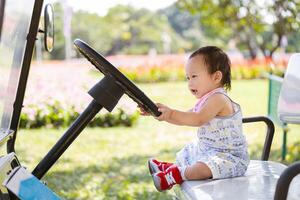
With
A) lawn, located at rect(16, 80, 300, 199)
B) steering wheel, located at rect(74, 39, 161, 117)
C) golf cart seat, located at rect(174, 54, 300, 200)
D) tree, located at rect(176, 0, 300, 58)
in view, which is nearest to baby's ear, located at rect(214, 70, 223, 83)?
golf cart seat, located at rect(174, 54, 300, 200)

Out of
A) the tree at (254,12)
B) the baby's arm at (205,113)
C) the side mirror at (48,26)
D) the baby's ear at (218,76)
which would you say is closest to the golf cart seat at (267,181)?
the baby's arm at (205,113)

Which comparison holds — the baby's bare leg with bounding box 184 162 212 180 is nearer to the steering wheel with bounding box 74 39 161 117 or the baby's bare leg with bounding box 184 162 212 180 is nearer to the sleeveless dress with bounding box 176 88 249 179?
the sleeveless dress with bounding box 176 88 249 179

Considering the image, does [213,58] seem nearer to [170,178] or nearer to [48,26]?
[170,178]

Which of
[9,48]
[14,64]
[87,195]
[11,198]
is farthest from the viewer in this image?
[87,195]

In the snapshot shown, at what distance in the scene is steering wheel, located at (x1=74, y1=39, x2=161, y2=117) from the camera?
2.02m

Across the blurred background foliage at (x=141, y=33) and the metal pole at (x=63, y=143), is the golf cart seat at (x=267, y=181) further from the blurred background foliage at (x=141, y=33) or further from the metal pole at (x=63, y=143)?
the blurred background foliage at (x=141, y=33)

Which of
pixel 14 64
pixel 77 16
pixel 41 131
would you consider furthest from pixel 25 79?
pixel 77 16

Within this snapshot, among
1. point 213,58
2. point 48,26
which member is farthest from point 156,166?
point 48,26

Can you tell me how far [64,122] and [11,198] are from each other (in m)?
6.04

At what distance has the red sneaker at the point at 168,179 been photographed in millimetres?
2421

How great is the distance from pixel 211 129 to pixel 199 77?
250 mm

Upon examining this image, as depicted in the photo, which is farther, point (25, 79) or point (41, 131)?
point (41, 131)

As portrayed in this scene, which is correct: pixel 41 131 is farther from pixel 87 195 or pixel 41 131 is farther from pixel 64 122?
pixel 87 195

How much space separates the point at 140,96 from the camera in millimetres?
2076
